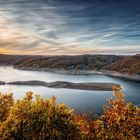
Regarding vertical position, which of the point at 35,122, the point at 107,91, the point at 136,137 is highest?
the point at 35,122

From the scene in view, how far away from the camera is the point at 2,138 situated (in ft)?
65.8

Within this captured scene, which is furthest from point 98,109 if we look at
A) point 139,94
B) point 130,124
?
point 130,124

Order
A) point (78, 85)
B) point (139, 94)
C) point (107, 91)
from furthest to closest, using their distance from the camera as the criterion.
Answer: point (78, 85), point (107, 91), point (139, 94)

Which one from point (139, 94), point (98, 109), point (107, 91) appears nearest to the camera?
point (98, 109)

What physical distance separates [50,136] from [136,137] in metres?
5.94

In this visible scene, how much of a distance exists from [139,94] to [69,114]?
89595 millimetres

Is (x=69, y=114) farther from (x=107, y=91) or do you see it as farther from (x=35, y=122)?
(x=107, y=91)

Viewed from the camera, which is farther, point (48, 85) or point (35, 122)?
point (48, 85)

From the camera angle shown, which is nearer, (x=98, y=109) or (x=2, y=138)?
(x=2, y=138)

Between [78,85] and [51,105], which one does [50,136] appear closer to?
[51,105]

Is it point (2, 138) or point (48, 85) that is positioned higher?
point (2, 138)

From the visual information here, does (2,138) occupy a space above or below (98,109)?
above

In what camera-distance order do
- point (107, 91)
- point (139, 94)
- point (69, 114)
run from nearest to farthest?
point (69, 114) < point (139, 94) < point (107, 91)

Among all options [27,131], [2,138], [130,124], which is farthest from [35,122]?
[130,124]
